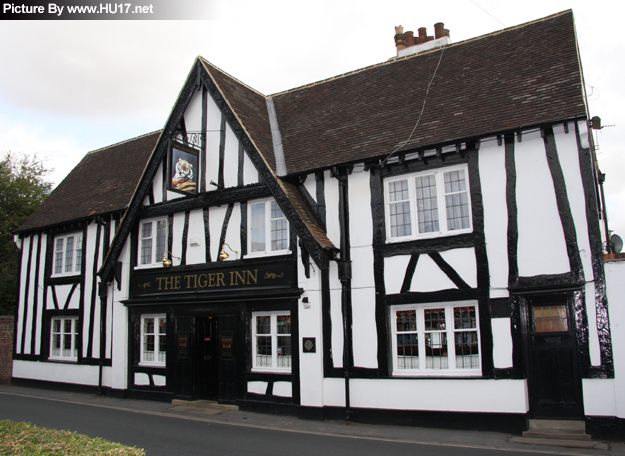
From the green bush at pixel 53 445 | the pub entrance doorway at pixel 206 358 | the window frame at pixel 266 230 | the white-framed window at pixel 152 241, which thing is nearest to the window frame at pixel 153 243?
the white-framed window at pixel 152 241

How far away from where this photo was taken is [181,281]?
47.0ft

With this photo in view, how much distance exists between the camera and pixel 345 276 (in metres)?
11.5

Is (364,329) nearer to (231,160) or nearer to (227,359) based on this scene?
(227,359)

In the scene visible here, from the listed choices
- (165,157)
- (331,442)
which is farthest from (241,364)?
(165,157)

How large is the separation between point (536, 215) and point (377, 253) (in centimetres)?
358

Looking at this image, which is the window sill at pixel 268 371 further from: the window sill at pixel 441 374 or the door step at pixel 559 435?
the door step at pixel 559 435

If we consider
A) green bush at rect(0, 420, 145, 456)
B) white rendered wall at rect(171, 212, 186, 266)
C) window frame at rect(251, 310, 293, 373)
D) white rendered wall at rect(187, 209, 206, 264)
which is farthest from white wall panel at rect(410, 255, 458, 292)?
white rendered wall at rect(171, 212, 186, 266)

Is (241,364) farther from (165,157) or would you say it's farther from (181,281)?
(165,157)

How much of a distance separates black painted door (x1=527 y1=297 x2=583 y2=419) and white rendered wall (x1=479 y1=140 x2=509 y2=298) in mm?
838

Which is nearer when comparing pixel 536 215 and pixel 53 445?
pixel 53 445

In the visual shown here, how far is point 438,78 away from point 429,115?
1890 mm

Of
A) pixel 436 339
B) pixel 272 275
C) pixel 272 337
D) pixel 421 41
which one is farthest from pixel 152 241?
pixel 421 41

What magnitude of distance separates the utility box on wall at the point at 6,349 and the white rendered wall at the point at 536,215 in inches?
747

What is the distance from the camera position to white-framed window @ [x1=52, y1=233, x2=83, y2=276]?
57.9 ft
